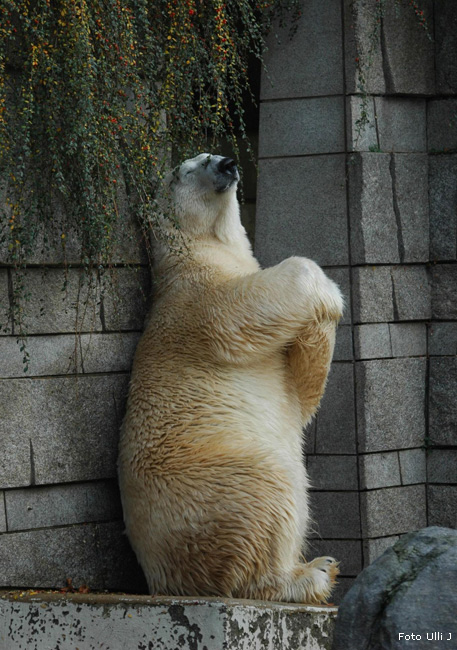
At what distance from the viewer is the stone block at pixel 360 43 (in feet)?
15.0

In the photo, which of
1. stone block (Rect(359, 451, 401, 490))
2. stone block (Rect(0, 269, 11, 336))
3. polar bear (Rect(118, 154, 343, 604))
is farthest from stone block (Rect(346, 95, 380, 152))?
stone block (Rect(0, 269, 11, 336))

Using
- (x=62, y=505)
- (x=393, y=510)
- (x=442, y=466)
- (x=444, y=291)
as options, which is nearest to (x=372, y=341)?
(x=444, y=291)

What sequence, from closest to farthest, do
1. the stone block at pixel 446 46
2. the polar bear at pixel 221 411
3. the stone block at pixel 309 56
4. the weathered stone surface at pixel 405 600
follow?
the weathered stone surface at pixel 405 600
the polar bear at pixel 221 411
the stone block at pixel 309 56
the stone block at pixel 446 46

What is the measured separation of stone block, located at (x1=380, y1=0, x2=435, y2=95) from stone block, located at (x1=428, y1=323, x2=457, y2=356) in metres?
1.27

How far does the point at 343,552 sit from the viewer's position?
4551mm

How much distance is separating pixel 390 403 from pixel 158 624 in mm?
2032

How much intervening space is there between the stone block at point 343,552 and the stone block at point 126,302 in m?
1.57

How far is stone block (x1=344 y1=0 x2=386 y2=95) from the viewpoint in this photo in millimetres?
4559

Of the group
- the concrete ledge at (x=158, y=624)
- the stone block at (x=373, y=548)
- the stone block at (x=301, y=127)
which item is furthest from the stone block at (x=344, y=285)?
the concrete ledge at (x=158, y=624)

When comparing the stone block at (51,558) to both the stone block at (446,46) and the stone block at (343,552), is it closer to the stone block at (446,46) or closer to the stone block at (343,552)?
the stone block at (343,552)

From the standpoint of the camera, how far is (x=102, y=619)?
122 inches

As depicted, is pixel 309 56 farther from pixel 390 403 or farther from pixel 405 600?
pixel 405 600

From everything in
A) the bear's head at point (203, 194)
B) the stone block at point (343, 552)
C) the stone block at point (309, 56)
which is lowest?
the stone block at point (343, 552)

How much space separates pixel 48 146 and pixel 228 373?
44.9 inches
